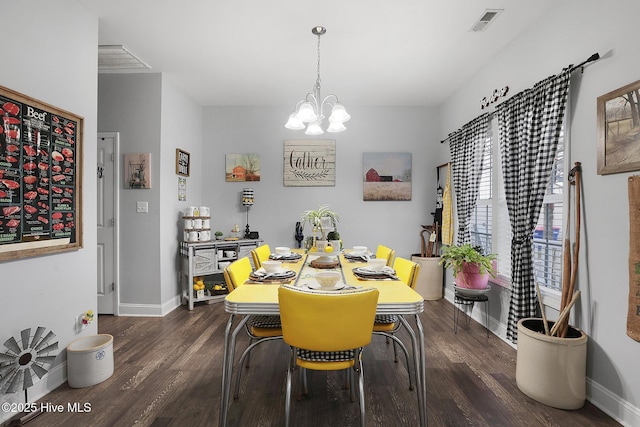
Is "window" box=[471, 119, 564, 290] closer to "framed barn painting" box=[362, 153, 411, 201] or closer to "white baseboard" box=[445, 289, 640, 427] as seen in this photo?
"white baseboard" box=[445, 289, 640, 427]

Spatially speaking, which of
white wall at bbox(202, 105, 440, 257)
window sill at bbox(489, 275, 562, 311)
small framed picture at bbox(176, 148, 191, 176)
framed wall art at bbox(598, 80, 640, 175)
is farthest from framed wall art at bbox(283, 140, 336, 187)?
framed wall art at bbox(598, 80, 640, 175)

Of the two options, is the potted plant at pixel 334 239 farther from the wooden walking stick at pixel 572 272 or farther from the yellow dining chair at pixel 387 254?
the wooden walking stick at pixel 572 272

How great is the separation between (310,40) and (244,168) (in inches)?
91.9

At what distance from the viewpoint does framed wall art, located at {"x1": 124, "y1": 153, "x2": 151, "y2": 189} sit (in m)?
3.76

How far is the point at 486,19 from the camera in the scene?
267 cm

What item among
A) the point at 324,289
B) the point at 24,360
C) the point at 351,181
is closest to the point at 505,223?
the point at 351,181

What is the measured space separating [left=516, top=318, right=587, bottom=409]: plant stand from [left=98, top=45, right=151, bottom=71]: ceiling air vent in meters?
4.09

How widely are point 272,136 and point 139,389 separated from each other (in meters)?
3.57

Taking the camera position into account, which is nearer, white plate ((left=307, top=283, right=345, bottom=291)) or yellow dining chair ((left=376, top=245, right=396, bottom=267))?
white plate ((left=307, top=283, right=345, bottom=291))

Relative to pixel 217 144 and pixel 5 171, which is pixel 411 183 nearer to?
pixel 217 144

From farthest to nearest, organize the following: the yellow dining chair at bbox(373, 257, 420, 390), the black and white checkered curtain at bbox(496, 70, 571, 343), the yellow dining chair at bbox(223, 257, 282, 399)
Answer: the black and white checkered curtain at bbox(496, 70, 571, 343), the yellow dining chair at bbox(373, 257, 420, 390), the yellow dining chair at bbox(223, 257, 282, 399)

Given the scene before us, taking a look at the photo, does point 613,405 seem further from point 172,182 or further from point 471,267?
point 172,182

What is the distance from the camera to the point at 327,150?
489 cm

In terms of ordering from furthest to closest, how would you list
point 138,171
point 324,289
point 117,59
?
point 138,171 < point 117,59 < point 324,289
